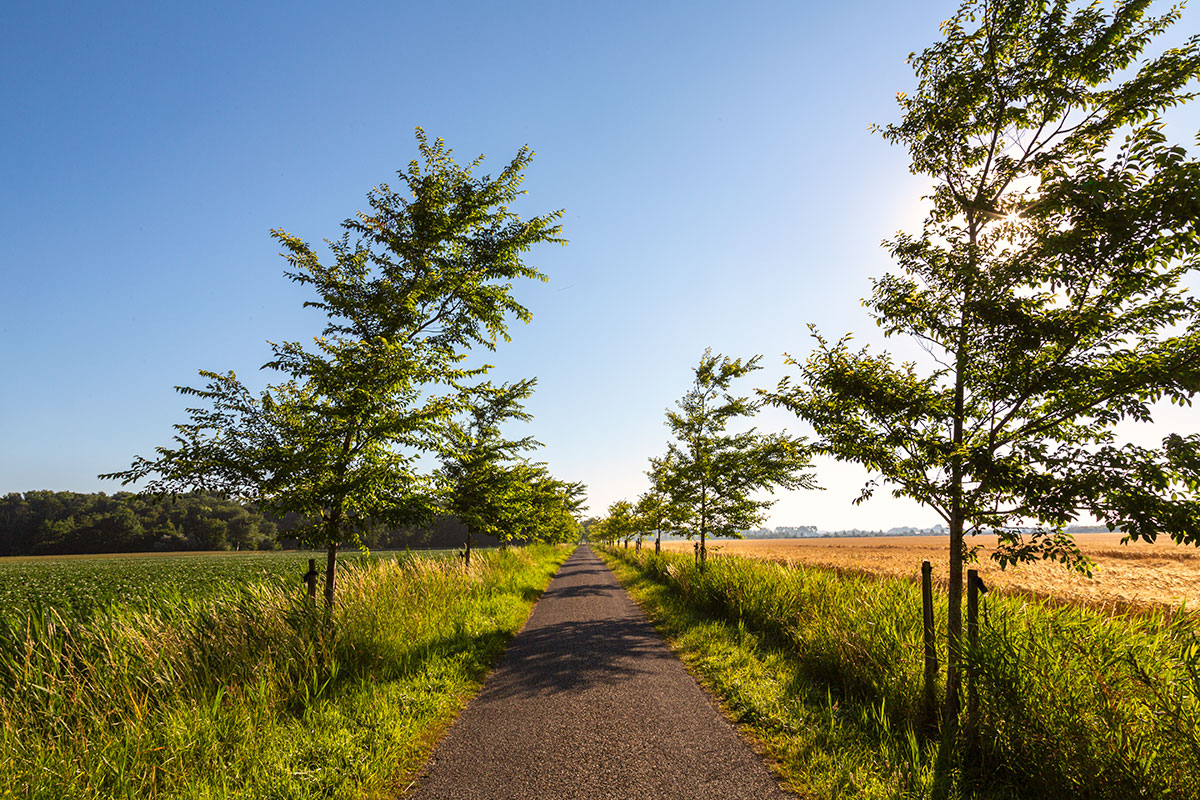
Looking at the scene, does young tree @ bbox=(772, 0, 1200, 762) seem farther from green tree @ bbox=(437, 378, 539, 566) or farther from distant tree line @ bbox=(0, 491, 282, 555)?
distant tree line @ bbox=(0, 491, 282, 555)

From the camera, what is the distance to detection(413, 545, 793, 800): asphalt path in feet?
13.0

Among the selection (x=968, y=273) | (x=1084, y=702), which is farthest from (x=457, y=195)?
(x=1084, y=702)

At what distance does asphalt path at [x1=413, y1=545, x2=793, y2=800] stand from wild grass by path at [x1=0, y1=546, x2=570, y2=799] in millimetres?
478

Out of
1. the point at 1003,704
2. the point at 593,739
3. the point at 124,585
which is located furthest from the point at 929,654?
the point at 124,585

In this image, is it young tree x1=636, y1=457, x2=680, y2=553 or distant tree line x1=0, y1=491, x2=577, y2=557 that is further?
distant tree line x1=0, y1=491, x2=577, y2=557

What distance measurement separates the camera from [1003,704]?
402 cm

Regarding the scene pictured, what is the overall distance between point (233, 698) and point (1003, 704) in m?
7.30

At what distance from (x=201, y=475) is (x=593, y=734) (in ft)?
20.8

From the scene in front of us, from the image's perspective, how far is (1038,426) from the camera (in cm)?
428

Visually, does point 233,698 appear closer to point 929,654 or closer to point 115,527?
point 929,654

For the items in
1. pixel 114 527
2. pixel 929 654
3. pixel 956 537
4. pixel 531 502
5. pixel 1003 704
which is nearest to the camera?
pixel 1003 704

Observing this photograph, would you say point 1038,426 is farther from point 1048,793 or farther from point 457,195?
point 457,195

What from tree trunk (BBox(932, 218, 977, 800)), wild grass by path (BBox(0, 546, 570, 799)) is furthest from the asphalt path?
tree trunk (BBox(932, 218, 977, 800))

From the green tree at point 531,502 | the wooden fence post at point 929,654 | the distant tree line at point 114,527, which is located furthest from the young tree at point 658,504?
the distant tree line at point 114,527
